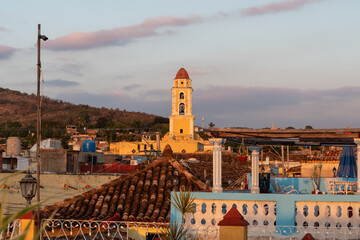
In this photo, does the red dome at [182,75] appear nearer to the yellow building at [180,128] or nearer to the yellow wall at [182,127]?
the yellow building at [180,128]

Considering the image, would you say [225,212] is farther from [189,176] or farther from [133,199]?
[189,176]

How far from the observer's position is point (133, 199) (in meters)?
19.3

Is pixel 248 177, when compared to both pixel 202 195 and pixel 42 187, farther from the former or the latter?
pixel 42 187

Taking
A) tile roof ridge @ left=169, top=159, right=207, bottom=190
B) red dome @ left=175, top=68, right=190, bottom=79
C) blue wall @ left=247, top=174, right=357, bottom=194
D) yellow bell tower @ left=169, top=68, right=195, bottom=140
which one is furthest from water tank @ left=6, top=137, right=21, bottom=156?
red dome @ left=175, top=68, right=190, bottom=79

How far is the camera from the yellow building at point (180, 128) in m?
86.5

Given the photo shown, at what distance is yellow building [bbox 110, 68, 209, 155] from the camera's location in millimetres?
86500

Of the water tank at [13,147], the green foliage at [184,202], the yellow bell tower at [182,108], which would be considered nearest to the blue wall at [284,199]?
the green foliage at [184,202]

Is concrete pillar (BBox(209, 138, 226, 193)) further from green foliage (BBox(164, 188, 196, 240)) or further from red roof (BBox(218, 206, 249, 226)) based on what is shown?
red roof (BBox(218, 206, 249, 226))

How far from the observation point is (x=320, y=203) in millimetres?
14062

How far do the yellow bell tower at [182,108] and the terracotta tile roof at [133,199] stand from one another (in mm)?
62012

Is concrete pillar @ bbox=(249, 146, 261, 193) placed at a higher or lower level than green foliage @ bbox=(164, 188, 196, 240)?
higher

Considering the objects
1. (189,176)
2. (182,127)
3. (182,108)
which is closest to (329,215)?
(189,176)

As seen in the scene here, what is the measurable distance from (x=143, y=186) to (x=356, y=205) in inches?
318

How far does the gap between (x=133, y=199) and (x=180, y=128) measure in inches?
3052
